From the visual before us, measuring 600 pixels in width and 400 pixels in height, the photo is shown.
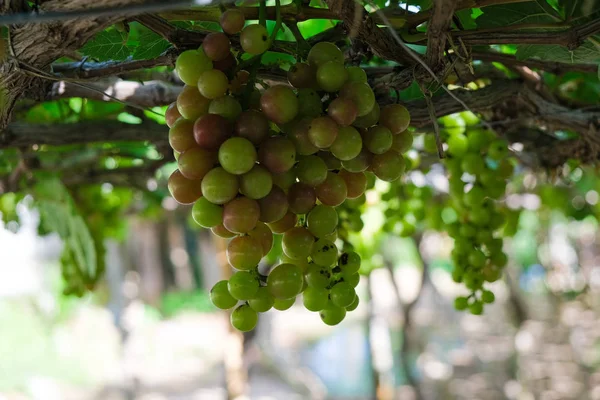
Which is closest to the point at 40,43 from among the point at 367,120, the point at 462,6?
the point at 367,120

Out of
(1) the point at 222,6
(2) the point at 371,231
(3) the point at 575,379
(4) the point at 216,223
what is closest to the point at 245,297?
(4) the point at 216,223

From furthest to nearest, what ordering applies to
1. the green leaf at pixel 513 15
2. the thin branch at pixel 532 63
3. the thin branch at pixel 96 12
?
the thin branch at pixel 532 63
the green leaf at pixel 513 15
the thin branch at pixel 96 12

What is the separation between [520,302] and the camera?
11.1 feet

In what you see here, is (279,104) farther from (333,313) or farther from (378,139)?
(333,313)

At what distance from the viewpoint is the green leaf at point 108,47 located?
0.72m

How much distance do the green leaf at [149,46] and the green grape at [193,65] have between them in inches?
7.5

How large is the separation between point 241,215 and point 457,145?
2.48ft

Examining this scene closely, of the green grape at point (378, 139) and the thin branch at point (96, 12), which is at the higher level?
the thin branch at point (96, 12)

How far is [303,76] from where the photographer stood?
522 millimetres

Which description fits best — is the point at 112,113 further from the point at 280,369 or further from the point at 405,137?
the point at 280,369

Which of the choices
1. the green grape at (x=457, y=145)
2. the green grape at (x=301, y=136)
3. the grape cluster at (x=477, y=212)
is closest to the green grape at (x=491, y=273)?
the grape cluster at (x=477, y=212)

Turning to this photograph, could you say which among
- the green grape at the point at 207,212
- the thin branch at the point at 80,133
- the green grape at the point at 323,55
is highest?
the green grape at the point at 323,55

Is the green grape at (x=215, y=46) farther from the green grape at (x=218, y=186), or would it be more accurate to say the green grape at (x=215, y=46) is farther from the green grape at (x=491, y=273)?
the green grape at (x=491, y=273)

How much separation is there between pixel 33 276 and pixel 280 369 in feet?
11.8
